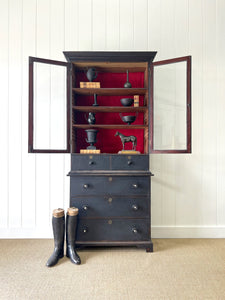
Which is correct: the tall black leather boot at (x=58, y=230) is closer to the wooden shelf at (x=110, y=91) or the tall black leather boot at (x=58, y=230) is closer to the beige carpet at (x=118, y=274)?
→ the beige carpet at (x=118, y=274)

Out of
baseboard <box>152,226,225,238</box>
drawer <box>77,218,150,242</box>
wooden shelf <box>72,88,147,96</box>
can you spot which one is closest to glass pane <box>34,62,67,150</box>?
wooden shelf <box>72,88,147,96</box>

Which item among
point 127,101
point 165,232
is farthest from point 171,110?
point 165,232

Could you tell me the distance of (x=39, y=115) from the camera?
2326 mm

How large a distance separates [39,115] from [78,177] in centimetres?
84

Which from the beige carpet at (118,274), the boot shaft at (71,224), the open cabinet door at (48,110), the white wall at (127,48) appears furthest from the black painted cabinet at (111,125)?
the white wall at (127,48)

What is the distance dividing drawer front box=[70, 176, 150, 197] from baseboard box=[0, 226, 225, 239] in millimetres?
805

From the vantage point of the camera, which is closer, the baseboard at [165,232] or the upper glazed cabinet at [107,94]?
the upper glazed cabinet at [107,94]

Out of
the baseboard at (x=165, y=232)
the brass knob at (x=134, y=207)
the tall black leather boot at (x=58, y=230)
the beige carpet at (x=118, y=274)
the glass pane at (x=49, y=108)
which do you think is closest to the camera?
the beige carpet at (x=118, y=274)

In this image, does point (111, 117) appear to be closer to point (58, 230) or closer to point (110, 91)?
point (110, 91)

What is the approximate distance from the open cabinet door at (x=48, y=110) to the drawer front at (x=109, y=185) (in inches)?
15.8

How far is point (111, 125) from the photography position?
2.34 m

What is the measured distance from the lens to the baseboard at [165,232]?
2658 mm

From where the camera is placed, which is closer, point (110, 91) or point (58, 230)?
point (58, 230)

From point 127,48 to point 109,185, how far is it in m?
1.80
